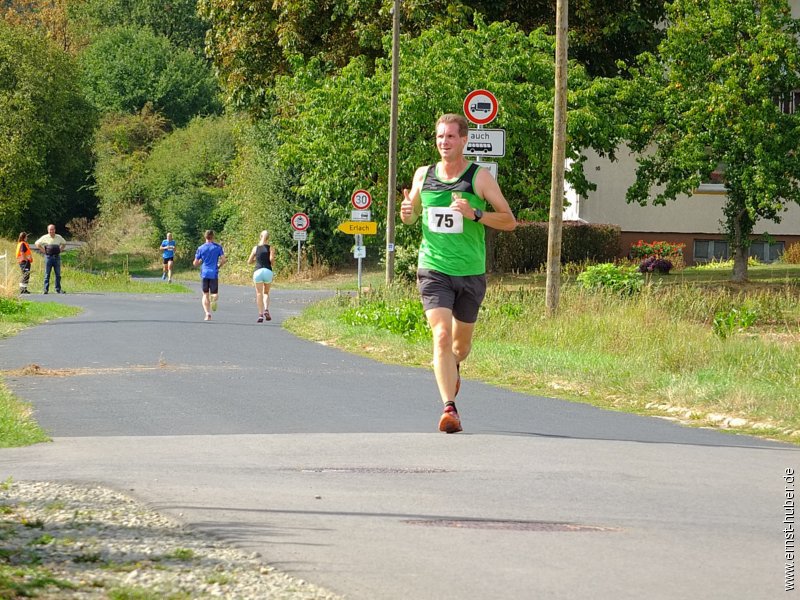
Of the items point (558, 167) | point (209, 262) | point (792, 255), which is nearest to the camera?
point (558, 167)

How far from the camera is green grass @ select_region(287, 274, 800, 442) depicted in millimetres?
13023

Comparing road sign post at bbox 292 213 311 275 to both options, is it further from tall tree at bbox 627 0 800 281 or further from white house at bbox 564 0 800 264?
tall tree at bbox 627 0 800 281

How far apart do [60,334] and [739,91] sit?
66.3 feet

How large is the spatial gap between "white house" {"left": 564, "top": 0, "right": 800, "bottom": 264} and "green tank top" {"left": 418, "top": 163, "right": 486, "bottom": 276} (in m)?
39.8

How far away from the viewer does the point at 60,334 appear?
24375mm

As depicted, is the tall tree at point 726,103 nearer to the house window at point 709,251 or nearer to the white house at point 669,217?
the white house at point 669,217

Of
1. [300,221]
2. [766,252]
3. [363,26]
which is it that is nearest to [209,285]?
[363,26]

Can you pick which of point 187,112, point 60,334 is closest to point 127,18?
point 187,112

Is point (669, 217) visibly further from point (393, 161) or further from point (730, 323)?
point (730, 323)

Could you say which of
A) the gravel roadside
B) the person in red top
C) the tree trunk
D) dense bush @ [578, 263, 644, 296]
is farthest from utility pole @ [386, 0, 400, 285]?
the gravel roadside

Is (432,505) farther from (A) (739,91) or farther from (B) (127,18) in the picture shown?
(B) (127,18)

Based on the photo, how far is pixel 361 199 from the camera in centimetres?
3672

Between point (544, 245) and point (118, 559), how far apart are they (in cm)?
4438

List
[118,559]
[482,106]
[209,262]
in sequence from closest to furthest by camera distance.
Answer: [118,559] < [482,106] < [209,262]
